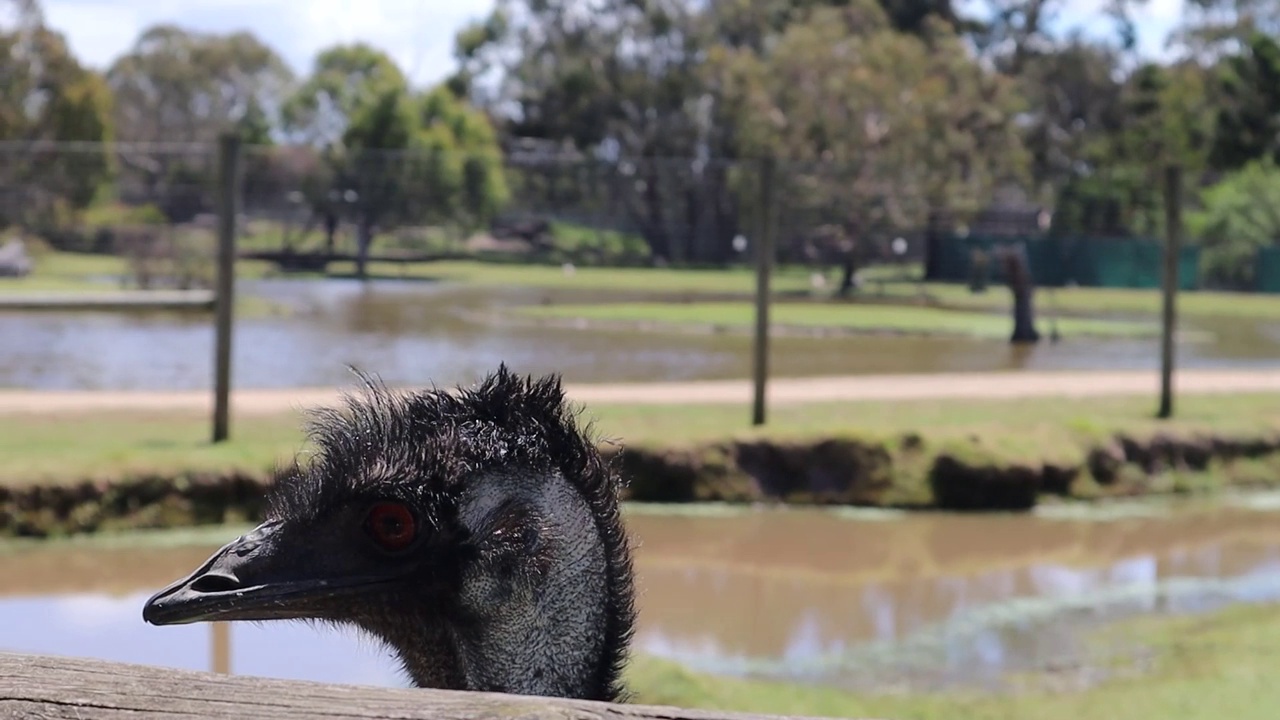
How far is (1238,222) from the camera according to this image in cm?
2741

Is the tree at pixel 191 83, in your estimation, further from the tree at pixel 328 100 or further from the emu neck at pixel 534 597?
the emu neck at pixel 534 597

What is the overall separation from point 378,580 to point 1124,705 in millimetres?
3373

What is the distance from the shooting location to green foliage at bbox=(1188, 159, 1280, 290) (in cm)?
2252

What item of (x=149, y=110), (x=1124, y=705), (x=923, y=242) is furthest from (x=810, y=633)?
(x=149, y=110)

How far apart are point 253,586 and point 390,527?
16cm

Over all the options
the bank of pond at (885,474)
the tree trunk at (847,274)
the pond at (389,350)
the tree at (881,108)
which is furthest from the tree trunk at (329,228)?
the tree at (881,108)

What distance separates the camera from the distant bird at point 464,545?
1.82 m

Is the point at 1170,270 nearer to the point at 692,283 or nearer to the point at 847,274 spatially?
the point at 692,283

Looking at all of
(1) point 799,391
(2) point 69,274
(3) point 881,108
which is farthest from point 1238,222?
(2) point 69,274

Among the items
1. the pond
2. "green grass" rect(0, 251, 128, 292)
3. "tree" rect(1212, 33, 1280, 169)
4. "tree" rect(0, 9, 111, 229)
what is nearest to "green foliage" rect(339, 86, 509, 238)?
the pond

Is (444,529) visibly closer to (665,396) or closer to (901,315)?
(665,396)

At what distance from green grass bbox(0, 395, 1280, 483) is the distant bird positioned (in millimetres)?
4827

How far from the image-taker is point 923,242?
58.5 feet

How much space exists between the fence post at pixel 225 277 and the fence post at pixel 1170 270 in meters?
5.25
